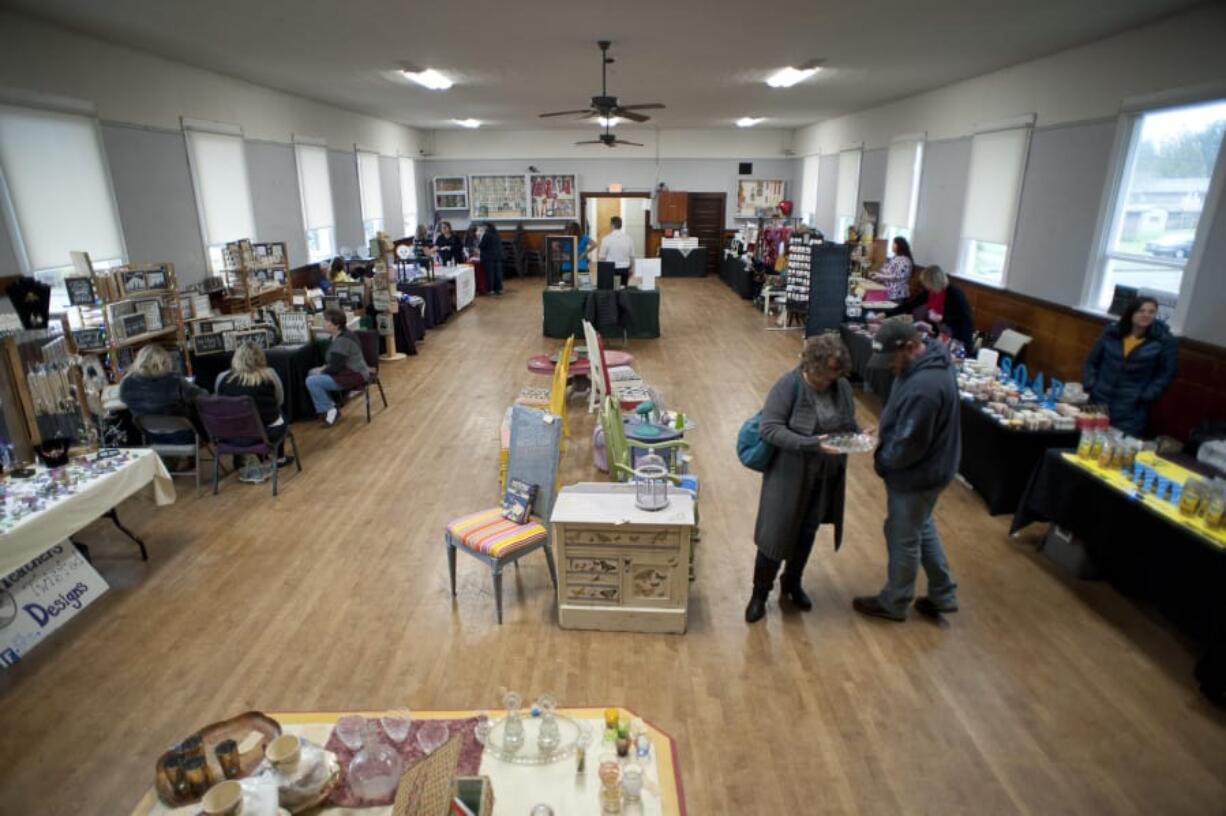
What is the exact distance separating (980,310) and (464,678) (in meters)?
7.06

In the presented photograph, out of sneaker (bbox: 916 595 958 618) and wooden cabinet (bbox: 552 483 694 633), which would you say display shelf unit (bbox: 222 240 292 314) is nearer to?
wooden cabinet (bbox: 552 483 694 633)

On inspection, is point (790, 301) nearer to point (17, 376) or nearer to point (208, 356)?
point (208, 356)

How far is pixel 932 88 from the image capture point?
8.72 m

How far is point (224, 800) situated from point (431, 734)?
0.53 m

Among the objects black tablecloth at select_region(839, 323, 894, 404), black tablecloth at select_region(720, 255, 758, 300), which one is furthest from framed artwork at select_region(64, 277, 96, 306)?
black tablecloth at select_region(720, 255, 758, 300)

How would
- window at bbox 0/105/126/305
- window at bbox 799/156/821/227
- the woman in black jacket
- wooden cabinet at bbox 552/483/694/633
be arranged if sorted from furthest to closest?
1. window at bbox 799/156/821/227
2. window at bbox 0/105/126/305
3. the woman in black jacket
4. wooden cabinet at bbox 552/483/694/633

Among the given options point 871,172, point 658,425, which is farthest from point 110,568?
point 871,172

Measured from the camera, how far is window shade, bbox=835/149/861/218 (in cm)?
1195

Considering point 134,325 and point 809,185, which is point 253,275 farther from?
point 809,185

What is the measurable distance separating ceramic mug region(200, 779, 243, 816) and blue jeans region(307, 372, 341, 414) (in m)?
5.18

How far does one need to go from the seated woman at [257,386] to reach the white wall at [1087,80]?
7.08 m

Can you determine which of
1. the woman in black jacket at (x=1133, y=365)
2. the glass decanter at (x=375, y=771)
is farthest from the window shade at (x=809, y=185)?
the glass decanter at (x=375, y=771)

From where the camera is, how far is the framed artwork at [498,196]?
54.0ft

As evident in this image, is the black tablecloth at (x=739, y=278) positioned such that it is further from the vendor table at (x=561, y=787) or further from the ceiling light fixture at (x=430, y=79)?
the vendor table at (x=561, y=787)
